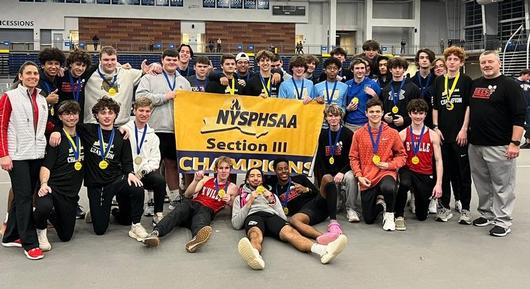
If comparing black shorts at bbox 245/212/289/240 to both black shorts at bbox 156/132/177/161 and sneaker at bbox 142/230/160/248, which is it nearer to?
sneaker at bbox 142/230/160/248

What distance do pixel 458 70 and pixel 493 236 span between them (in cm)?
191

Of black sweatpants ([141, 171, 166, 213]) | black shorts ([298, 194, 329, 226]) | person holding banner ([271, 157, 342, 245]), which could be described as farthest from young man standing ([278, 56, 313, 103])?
black sweatpants ([141, 171, 166, 213])

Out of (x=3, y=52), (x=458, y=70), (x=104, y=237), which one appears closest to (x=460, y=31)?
(x=3, y=52)

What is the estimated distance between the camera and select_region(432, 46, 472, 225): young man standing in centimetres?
549

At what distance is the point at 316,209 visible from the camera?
5.30 m

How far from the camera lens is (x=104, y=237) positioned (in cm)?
484

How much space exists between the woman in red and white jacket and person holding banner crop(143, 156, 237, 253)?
1.12 m

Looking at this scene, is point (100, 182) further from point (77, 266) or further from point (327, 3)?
point (327, 3)

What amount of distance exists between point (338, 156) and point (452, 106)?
1421mm

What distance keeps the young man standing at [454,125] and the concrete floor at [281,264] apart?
62 centimetres

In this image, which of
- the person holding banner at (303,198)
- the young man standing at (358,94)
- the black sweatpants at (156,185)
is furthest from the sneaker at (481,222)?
the black sweatpants at (156,185)

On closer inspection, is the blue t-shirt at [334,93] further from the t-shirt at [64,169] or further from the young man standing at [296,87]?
the t-shirt at [64,169]

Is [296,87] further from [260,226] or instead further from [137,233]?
[137,233]

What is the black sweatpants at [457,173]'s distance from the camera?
5.57 meters
